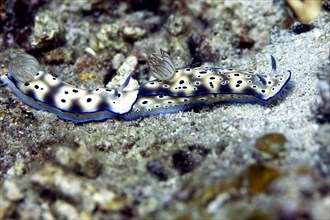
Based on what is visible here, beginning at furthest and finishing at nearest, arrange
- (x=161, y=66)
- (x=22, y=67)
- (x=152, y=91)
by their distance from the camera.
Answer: (x=22, y=67)
(x=152, y=91)
(x=161, y=66)

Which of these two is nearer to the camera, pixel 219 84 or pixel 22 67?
pixel 219 84

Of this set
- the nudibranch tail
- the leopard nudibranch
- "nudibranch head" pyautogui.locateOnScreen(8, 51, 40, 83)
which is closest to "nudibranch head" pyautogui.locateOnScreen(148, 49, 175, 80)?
the leopard nudibranch

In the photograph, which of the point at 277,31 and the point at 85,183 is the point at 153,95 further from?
the point at 277,31

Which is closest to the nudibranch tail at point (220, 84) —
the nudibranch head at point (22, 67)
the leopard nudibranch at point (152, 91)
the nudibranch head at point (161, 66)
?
the leopard nudibranch at point (152, 91)

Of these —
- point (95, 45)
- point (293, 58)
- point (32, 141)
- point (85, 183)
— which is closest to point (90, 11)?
point (95, 45)

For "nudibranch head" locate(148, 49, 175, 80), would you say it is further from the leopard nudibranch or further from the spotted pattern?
the spotted pattern

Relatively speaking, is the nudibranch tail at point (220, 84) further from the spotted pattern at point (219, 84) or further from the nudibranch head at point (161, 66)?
the nudibranch head at point (161, 66)

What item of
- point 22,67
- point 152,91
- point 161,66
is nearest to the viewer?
A: point 161,66

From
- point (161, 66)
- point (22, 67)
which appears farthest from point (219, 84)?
point (22, 67)

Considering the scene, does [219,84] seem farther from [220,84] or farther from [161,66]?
[161,66]
